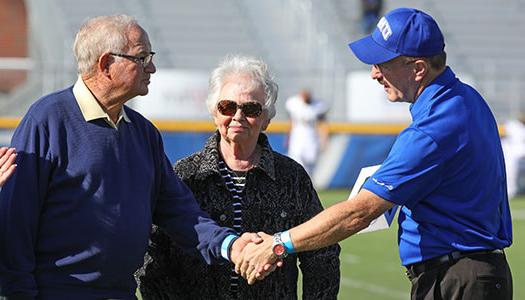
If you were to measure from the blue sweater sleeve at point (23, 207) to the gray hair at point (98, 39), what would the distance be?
397 millimetres

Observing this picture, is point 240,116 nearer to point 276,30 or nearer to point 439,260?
point 439,260

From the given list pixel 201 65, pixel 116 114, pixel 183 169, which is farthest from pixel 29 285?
pixel 201 65

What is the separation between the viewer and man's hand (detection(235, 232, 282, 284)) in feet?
17.7

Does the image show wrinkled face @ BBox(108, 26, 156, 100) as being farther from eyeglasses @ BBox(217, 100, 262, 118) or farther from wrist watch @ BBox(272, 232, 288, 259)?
wrist watch @ BBox(272, 232, 288, 259)

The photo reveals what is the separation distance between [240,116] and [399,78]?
A: 29.1 inches

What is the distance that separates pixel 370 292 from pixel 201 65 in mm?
17371

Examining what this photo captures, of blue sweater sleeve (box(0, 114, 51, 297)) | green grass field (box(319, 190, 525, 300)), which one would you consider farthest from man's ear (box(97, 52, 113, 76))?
green grass field (box(319, 190, 525, 300))

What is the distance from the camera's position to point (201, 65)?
93.5 feet

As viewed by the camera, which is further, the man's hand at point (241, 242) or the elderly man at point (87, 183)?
the man's hand at point (241, 242)

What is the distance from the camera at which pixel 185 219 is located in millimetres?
5492

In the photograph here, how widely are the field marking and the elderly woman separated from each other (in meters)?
5.67

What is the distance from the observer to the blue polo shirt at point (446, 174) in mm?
5180

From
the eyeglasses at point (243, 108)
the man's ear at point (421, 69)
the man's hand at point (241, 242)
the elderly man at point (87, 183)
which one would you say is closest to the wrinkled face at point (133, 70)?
the elderly man at point (87, 183)

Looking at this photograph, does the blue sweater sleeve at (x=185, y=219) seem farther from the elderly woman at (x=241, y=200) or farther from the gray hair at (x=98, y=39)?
the gray hair at (x=98, y=39)
